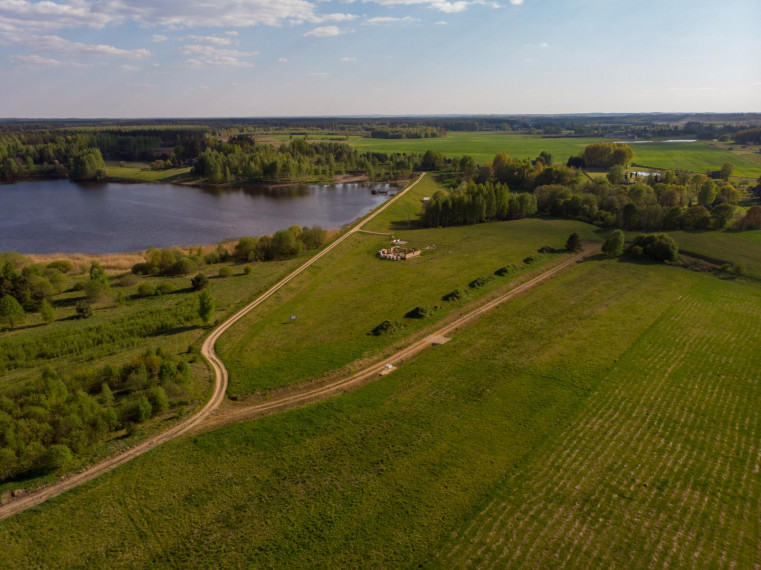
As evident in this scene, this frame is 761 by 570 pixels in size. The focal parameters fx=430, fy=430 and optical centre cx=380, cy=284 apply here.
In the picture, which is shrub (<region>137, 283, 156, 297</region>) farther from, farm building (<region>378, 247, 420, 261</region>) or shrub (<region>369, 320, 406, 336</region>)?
farm building (<region>378, 247, 420, 261</region>)

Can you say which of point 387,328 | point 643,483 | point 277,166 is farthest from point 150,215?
point 643,483

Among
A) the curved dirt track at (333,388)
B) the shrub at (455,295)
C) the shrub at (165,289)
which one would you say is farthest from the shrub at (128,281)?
the shrub at (455,295)

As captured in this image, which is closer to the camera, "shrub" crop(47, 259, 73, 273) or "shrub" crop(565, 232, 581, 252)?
"shrub" crop(47, 259, 73, 273)

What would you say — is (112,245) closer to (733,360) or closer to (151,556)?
(151,556)

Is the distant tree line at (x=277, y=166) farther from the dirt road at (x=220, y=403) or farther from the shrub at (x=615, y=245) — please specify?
the dirt road at (x=220, y=403)

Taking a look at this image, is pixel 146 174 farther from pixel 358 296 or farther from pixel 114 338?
pixel 358 296

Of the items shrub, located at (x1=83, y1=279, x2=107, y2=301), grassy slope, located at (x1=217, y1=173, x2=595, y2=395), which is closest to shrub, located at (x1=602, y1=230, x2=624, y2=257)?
grassy slope, located at (x1=217, y1=173, x2=595, y2=395)

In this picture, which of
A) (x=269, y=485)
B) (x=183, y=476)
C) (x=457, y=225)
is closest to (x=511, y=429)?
(x=269, y=485)
